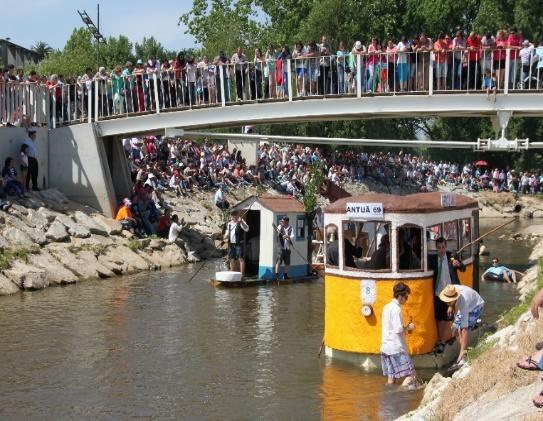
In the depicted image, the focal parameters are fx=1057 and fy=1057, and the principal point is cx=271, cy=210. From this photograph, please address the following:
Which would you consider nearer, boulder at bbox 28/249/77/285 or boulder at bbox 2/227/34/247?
boulder at bbox 28/249/77/285

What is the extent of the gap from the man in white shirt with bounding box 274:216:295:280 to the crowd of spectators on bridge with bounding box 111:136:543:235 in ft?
23.7

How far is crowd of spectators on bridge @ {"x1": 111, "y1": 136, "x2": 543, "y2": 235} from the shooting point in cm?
3891

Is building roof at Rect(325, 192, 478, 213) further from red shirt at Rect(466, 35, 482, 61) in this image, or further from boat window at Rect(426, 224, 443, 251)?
red shirt at Rect(466, 35, 482, 61)

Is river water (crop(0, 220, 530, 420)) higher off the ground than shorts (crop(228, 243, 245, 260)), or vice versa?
shorts (crop(228, 243, 245, 260))

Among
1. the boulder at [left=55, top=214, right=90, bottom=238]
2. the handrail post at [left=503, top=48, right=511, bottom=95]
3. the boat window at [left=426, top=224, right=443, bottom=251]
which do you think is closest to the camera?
the boat window at [left=426, top=224, right=443, bottom=251]

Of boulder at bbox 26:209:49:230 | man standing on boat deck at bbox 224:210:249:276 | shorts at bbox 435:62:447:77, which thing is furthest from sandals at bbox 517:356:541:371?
boulder at bbox 26:209:49:230

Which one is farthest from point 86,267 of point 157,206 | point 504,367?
point 504,367

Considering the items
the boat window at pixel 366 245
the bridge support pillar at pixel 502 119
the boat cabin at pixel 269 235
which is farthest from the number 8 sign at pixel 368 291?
the bridge support pillar at pixel 502 119

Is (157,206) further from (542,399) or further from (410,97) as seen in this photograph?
(542,399)

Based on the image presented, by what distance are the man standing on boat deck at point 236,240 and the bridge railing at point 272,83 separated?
15.1 feet

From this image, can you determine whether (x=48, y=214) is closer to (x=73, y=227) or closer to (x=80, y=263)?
(x=73, y=227)

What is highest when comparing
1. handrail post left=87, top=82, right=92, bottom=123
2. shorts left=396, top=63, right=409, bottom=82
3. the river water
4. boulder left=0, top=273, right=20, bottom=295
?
shorts left=396, top=63, right=409, bottom=82

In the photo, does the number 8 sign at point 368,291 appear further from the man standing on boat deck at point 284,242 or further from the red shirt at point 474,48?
A: the red shirt at point 474,48

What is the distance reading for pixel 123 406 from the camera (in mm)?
15297
